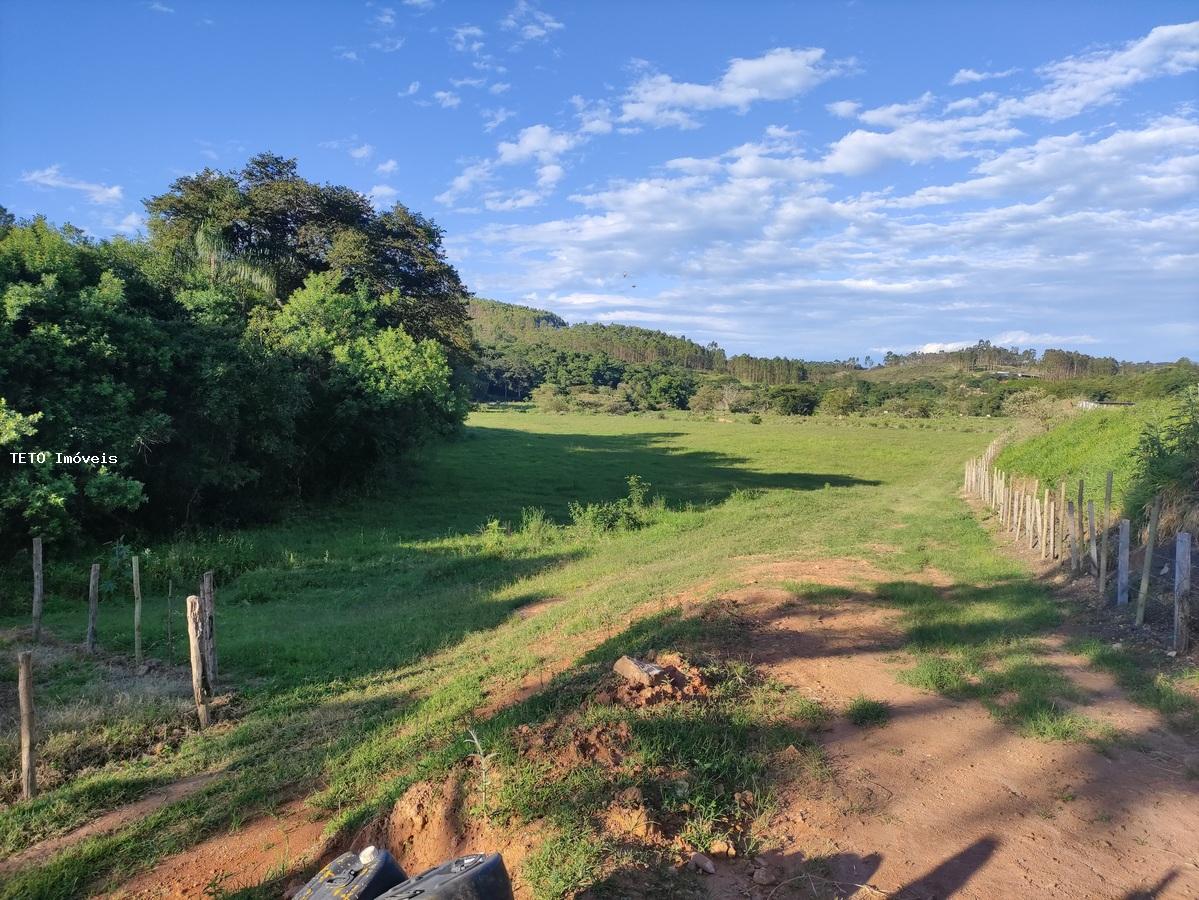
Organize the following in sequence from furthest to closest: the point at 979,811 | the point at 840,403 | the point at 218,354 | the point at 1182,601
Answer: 1. the point at 840,403
2. the point at 218,354
3. the point at 1182,601
4. the point at 979,811

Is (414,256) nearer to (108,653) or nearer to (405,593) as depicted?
(405,593)

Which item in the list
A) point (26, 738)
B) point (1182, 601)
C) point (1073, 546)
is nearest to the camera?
point (26, 738)

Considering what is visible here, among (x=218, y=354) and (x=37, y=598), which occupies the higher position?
(x=218, y=354)

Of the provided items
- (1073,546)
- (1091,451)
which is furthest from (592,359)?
(1073,546)

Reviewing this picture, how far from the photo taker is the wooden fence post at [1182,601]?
7918 mm

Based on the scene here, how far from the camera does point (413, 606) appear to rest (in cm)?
1302

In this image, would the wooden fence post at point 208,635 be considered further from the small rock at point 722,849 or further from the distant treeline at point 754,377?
the distant treeline at point 754,377

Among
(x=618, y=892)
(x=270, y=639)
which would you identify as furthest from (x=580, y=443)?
(x=618, y=892)

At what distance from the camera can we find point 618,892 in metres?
4.02

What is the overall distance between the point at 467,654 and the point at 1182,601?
866 centimetres

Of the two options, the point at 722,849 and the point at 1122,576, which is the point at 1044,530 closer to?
the point at 1122,576

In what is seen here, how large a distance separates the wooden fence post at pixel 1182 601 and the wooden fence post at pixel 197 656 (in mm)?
10746

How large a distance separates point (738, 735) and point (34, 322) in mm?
16530

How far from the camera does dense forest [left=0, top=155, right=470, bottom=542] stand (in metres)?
14.6
